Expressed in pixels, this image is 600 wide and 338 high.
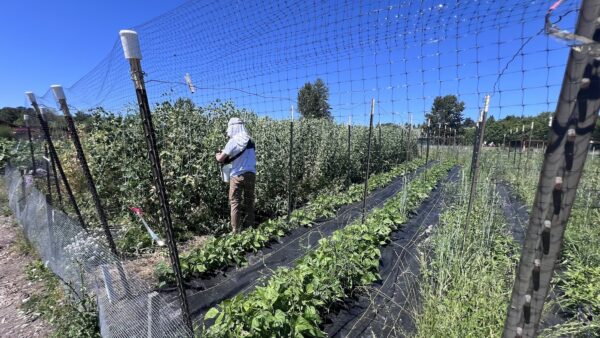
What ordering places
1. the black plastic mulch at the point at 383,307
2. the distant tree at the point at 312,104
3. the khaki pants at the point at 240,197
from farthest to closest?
the distant tree at the point at 312,104 < the khaki pants at the point at 240,197 < the black plastic mulch at the point at 383,307

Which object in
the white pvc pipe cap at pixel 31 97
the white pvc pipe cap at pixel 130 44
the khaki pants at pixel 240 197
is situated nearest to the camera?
the white pvc pipe cap at pixel 130 44

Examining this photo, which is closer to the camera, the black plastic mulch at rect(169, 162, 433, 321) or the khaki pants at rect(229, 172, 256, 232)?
the black plastic mulch at rect(169, 162, 433, 321)

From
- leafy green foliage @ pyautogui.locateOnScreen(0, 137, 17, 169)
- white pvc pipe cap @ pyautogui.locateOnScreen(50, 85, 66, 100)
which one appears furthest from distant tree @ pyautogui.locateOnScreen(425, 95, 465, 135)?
leafy green foliage @ pyautogui.locateOnScreen(0, 137, 17, 169)

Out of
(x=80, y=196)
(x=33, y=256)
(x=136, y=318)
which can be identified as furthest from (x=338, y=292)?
(x=80, y=196)

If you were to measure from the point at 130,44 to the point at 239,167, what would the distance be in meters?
3.15

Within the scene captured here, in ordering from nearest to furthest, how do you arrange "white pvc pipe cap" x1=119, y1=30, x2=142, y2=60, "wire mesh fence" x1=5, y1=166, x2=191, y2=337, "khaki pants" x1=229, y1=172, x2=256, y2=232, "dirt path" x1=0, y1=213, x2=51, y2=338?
1. "white pvc pipe cap" x1=119, y1=30, x2=142, y2=60
2. "wire mesh fence" x1=5, y1=166, x2=191, y2=337
3. "dirt path" x1=0, y1=213, x2=51, y2=338
4. "khaki pants" x1=229, y1=172, x2=256, y2=232

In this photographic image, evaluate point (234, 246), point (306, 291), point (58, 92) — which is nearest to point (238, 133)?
point (234, 246)

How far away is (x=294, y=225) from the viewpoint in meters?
4.91

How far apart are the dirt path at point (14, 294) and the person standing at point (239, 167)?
2.39m

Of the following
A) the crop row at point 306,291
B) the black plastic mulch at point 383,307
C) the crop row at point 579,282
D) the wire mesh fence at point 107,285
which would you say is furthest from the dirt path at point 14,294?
the crop row at point 579,282

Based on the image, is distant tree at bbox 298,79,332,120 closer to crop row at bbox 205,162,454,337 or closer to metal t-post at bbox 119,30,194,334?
crop row at bbox 205,162,454,337

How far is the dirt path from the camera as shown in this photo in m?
2.99

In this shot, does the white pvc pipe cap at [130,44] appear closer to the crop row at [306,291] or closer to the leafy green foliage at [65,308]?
the crop row at [306,291]

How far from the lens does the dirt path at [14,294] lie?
2986mm
